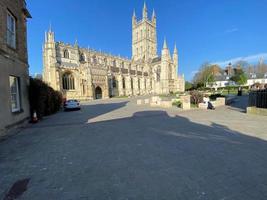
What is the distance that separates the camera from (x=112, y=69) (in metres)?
63.2

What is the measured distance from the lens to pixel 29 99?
1119 centimetres

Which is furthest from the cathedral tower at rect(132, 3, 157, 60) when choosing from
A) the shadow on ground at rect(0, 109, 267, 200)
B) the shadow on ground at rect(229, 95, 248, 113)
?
the shadow on ground at rect(0, 109, 267, 200)

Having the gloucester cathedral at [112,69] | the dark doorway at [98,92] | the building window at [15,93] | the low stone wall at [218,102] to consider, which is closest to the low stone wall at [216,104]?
the low stone wall at [218,102]

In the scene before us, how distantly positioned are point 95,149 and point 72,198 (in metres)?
2.50

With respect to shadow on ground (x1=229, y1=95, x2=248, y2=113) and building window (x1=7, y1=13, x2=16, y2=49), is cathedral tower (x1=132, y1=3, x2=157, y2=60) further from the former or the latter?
building window (x1=7, y1=13, x2=16, y2=49)

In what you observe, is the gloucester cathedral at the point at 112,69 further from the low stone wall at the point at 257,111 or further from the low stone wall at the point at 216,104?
the low stone wall at the point at 257,111

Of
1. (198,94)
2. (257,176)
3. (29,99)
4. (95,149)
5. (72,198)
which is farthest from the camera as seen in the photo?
(198,94)

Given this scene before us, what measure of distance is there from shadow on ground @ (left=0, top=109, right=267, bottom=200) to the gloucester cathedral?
2898 cm

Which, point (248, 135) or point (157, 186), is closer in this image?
point (157, 186)

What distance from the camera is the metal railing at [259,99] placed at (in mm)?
10789

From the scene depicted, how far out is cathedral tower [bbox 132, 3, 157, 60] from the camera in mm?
87250

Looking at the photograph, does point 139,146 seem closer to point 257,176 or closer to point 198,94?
point 257,176

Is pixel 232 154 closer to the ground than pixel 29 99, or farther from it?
closer to the ground

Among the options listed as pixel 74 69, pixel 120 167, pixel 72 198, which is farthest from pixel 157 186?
pixel 74 69
